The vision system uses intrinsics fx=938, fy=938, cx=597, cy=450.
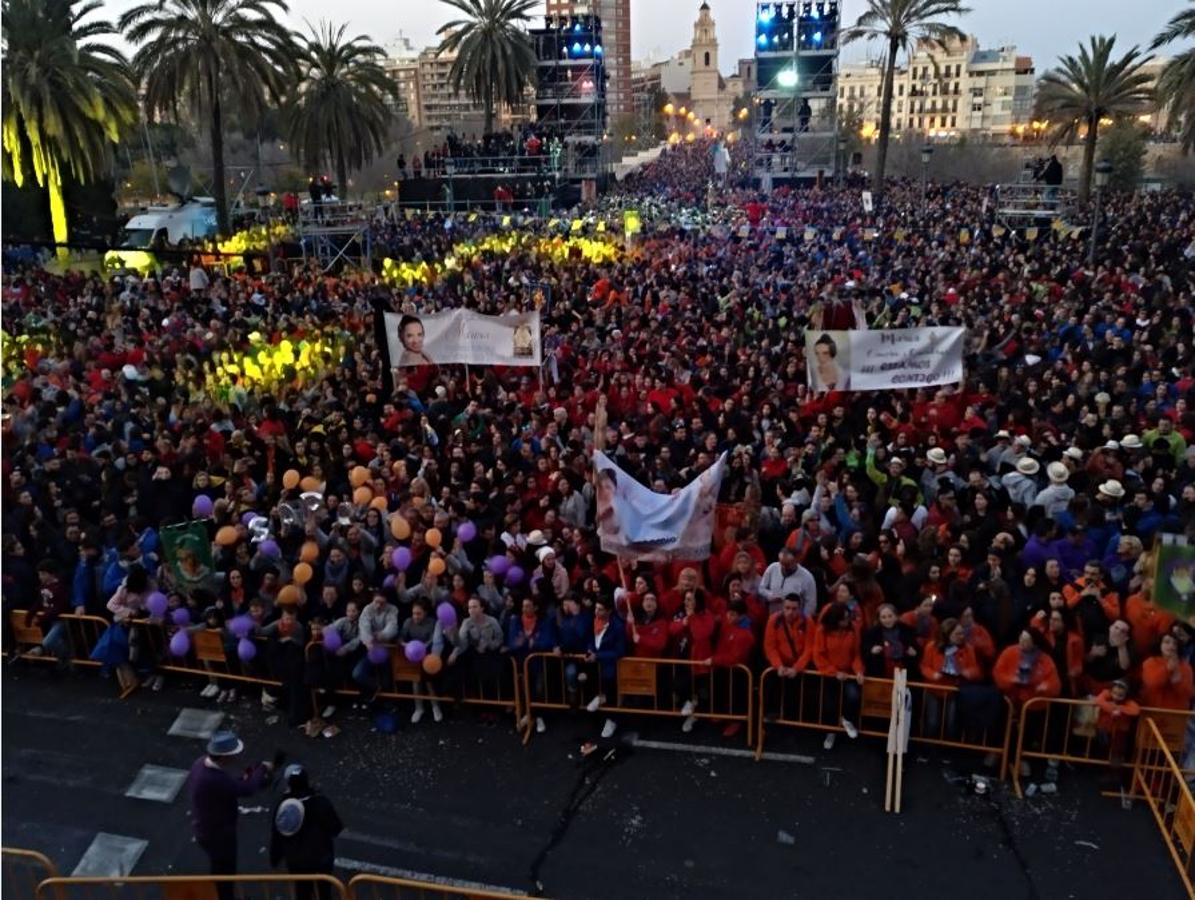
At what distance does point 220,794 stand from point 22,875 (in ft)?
6.20

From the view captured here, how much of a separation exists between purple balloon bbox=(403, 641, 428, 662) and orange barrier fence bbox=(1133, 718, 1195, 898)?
5.66 metres

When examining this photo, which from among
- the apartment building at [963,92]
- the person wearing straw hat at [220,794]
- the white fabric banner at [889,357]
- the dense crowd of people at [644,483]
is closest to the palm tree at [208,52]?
the dense crowd of people at [644,483]

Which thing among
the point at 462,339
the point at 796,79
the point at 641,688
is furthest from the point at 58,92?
the point at 796,79

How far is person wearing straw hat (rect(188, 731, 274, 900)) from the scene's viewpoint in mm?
5938

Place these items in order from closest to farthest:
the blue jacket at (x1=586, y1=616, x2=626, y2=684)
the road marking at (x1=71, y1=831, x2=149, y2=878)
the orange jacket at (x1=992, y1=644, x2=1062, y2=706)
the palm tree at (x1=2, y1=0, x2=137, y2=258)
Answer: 1. the road marking at (x1=71, y1=831, x2=149, y2=878)
2. the orange jacket at (x1=992, y1=644, x2=1062, y2=706)
3. the blue jacket at (x1=586, y1=616, x2=626, y2=684)
4. the palm tree at (x1=2, y1=0, x2=137, y2=258)

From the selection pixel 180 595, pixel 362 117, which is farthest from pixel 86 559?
pixel 362 117

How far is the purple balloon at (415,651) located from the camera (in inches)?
318

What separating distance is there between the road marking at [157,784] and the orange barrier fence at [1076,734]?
661 centimetres

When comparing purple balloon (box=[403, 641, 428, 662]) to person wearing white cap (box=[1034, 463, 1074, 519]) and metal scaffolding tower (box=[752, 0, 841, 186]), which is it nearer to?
person wearing white cap (box=[1034, 463, 1074, 519])

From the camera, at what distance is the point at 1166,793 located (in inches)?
275

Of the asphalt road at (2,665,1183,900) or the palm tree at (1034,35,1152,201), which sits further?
the palm tree at (1034,35,1152,201)

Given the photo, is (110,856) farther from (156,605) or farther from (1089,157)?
(1089,157)

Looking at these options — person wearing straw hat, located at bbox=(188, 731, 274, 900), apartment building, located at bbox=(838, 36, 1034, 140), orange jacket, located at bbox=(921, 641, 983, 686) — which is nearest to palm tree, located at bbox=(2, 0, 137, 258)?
person wearing straw hat, located at bbox=(188, 731, 274, 900)

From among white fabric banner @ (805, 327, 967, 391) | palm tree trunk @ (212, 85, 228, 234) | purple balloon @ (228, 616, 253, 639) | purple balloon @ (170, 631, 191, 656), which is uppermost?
palm tree trunk @ (212, 85, 228, 234)
